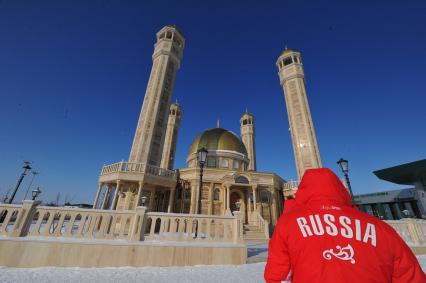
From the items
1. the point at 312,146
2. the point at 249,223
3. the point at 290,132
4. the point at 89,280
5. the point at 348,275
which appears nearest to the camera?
the point at 348,275

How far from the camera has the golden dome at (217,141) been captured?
89.2 ft

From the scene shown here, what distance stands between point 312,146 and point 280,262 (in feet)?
75.5

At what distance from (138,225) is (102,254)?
1.19m

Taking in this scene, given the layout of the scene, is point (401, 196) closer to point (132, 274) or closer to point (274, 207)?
point (274, 207)

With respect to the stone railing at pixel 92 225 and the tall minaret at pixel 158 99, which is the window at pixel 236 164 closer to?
the tall minaret at pixel 158 99

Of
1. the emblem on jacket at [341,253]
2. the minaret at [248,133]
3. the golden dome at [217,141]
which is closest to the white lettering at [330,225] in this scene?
the emblem on jacket at [341,253]

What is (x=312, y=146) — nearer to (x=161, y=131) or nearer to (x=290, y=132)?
(x=290, y=132)

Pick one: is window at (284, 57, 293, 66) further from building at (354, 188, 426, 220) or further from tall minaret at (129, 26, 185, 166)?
building at (354, 188, 426, 220)

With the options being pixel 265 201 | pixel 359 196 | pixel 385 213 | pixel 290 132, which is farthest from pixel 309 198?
pixel 359 196

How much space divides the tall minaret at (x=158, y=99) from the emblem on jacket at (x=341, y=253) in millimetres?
16195

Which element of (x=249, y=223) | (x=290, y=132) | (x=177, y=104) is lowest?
(x=249, y=223)

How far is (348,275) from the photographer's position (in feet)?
4.48

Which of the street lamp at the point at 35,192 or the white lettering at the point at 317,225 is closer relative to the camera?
the white lettering at the point at 317,225

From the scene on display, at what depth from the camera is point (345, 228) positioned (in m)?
1.56
